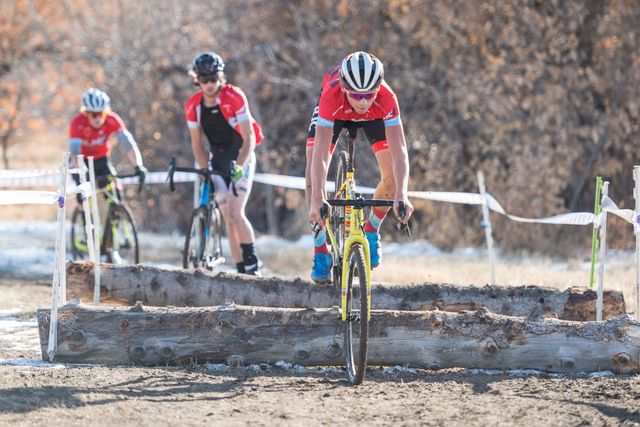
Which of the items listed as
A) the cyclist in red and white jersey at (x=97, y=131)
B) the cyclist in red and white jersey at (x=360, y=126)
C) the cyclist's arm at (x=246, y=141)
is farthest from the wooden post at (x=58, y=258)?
the cyclist in red and white jersey at (x=97, y=131)

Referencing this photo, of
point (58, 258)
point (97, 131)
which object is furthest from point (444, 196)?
point (97, 131)

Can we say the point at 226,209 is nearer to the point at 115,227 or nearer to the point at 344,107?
the point at 115,227

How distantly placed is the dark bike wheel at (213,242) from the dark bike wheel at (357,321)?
120 inches

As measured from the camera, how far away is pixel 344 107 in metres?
7.31

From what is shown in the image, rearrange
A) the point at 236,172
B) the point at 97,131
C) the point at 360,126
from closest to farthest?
1. the point at 360,126
2. the point at 236,172
3. the point at 97,131

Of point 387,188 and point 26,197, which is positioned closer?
point 387,188

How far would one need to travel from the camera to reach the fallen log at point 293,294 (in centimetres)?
841

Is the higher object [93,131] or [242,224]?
[93,131]

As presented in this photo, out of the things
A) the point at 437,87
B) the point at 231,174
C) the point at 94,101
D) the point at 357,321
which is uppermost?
the point at 437,87

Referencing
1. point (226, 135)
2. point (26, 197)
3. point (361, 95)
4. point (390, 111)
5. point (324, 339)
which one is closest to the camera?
point (361, 95)

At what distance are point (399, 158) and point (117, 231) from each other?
5323 mm

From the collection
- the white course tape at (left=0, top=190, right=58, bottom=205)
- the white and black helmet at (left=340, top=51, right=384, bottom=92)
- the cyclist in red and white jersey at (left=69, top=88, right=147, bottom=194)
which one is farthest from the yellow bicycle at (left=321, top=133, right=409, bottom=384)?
the cyclist in red and white jersey at (left=69, top=88, right=147, bottom=194)

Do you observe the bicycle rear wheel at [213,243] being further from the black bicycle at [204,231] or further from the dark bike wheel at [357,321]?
the dark bike wheel at [357,321]

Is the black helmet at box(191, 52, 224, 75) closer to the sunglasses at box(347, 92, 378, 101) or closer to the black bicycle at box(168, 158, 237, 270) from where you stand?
the black bicycle at box(168, 158, 237, 270)
